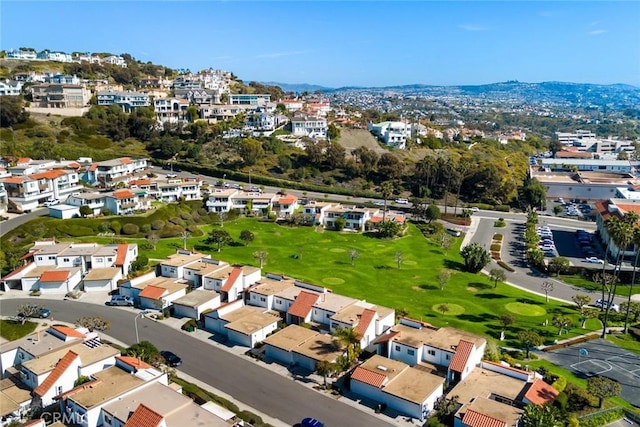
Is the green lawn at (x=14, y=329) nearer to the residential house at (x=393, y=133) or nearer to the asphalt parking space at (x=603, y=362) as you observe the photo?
the asphalt parking space at (x=603, y=362)

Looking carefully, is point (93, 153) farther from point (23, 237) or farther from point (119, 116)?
point (23, 237)

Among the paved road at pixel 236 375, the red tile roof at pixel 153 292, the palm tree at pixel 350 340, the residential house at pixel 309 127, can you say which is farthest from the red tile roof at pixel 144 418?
the residential house at pixel 309 127

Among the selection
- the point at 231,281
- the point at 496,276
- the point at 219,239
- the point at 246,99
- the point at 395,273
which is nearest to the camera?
the point at 231,281

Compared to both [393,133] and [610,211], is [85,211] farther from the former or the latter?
[393,133]

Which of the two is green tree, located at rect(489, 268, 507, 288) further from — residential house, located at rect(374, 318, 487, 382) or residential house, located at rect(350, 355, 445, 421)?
residential house, located at rect(350, 355, 445, 421)

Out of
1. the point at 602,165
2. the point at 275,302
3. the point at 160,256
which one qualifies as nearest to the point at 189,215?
the point at 160,256

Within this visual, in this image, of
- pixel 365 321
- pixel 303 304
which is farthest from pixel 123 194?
pixel 365 321

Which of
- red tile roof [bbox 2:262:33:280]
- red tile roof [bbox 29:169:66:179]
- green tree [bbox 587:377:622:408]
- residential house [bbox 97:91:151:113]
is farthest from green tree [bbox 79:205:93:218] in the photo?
residential house [bbox 97:91:151:113]

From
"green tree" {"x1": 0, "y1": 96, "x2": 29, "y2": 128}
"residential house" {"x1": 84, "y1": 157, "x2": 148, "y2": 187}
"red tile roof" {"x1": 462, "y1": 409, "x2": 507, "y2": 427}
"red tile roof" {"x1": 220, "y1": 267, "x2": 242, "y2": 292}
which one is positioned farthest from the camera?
"green tree" {"x1": 0, "y1": 96, "x2": 29, "y2": 128}
